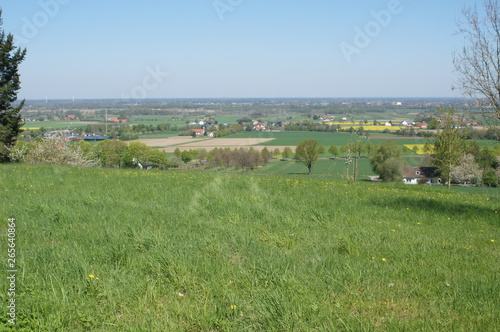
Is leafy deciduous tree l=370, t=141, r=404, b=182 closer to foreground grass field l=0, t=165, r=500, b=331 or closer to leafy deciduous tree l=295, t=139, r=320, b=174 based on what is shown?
leafy deciduous tree l=295, t=139, r=320, b=174

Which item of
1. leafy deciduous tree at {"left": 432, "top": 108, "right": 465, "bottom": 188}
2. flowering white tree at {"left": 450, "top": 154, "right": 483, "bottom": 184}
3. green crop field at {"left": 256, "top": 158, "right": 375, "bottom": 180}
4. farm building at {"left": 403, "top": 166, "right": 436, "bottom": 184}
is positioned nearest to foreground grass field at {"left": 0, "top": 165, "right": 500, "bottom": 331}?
leafy deciduous tree at {"left": 432, "top": 108, "right": 465, "bottom": 188}

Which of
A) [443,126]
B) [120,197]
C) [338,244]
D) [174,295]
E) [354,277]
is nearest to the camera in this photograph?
[174,295]

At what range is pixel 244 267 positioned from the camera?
16.5 feet

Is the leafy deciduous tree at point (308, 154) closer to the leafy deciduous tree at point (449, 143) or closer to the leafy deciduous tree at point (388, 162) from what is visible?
the leafy deciduous tree at point (388, 162)

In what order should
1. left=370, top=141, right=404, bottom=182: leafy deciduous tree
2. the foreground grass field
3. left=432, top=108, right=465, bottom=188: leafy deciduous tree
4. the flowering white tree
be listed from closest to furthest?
the foreground grass field, left=432, top=108, right=465, bottom=188: leafy deciduous tree, the flowering white tree, left=370, top=141, right=404, bottom=182: leafy deciduous tree

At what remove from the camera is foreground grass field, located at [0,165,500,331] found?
3.79m

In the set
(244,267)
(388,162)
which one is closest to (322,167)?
(388,162)

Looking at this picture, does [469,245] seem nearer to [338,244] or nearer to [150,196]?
[338,244]

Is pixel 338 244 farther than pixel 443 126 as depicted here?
No

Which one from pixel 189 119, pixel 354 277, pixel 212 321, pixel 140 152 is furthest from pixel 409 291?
pixel 189 119

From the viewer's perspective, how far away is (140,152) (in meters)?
33.9

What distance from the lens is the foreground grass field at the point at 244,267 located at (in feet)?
12.5

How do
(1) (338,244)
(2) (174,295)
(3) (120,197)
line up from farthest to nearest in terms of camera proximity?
(3) (120,197) < (1) (338,244) < (2) (174,295)

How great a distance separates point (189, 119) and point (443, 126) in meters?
56.9
